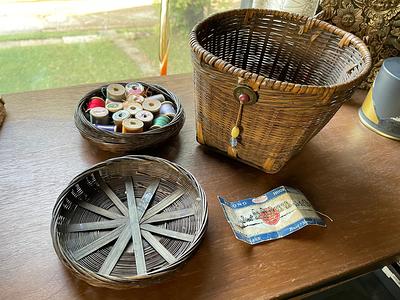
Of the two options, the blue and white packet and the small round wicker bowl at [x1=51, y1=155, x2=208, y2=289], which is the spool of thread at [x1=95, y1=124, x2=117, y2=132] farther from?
the blue and white packet

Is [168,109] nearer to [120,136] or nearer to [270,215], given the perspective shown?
[120,136]

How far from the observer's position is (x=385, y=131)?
34.2 inches

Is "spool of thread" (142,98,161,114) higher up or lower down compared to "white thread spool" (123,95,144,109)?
higher up

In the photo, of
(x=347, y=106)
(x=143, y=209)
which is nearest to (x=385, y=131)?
(x=347, y=106)

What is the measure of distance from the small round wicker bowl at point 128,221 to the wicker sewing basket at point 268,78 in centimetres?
13

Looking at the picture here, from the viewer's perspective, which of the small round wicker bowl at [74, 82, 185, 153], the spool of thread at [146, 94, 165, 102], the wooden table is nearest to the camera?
the wooden table

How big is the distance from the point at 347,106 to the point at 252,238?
505 millimetres

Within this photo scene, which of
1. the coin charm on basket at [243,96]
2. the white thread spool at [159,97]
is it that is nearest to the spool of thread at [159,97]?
the white thread spool at [159,97]

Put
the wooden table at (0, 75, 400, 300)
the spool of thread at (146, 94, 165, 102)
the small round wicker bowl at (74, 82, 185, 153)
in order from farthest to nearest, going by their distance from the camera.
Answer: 1. the spool of thread at (146, 94, 165, 102)
2. the small round wicker bowl at (74, 82, 185, 153)
3. the wooden table at (0, 75, 400, 300)

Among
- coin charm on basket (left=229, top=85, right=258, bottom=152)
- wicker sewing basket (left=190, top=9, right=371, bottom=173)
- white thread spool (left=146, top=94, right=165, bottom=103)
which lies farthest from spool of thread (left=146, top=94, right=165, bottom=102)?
coin charm on basket (left=229, top=85, right=258, bottom=152)

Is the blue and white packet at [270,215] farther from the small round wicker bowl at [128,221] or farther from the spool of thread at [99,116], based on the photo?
the spool of thread at [99,116]

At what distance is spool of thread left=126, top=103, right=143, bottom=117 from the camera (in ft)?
2.46

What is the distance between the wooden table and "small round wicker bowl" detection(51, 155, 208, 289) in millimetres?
31

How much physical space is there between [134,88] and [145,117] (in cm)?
11
